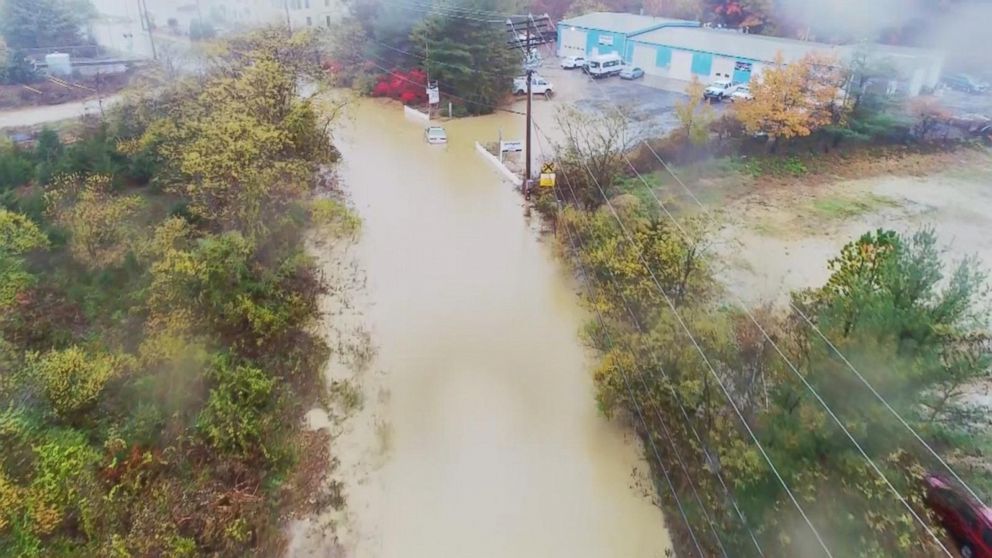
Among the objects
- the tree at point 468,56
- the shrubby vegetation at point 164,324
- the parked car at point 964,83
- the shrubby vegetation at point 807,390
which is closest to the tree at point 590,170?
the shrubby vegetation at point 807,390

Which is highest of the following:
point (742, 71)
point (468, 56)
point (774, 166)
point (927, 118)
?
point (468, 56)

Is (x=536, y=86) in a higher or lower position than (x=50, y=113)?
higher

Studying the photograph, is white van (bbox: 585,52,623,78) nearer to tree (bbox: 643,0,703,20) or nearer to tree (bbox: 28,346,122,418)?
tree (bbox: 643,0,703,20)

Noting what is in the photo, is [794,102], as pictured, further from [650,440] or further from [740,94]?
[650,440]

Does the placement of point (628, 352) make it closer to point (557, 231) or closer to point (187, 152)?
point (557, 231)

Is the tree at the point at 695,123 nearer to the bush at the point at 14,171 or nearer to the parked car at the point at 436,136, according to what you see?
the parked car at the point at 436,136

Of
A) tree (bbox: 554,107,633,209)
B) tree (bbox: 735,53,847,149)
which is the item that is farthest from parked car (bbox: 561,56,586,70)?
tree (bbox: 554,107,633,209)

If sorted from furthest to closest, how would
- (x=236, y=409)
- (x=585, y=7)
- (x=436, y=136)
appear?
(x=585, y=7), (x=436, y=136), (x=236, y=409)

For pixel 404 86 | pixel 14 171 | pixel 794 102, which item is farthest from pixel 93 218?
pixel 794 102
